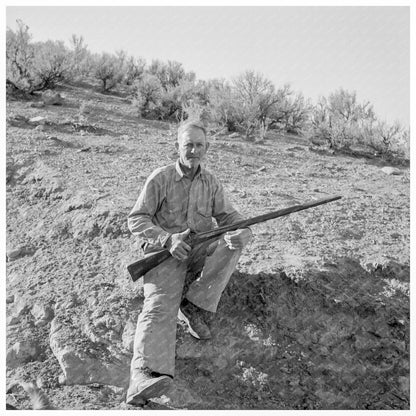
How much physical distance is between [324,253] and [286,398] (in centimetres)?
145

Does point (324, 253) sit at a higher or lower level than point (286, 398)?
higher

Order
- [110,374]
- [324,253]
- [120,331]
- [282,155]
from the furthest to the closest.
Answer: [282,155] < [324,253] < [120,331] < [110,374]

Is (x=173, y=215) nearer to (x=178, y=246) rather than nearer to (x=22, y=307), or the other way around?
(x=178, y=246)

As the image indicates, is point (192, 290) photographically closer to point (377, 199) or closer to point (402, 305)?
point (402, 305)

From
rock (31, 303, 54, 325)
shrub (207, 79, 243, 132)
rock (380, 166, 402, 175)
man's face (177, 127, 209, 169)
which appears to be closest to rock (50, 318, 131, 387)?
rock (31, 303, 54, 325)

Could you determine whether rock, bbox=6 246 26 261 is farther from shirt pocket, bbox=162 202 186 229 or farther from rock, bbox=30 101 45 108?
rock, bbox=30 101 45 108

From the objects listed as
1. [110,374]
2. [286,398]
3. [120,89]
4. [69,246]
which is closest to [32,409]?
[110,374]

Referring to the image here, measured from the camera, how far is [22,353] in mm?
3479

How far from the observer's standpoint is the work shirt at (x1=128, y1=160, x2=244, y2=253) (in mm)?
3473

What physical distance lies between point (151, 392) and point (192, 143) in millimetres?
1565

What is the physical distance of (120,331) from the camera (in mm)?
3615

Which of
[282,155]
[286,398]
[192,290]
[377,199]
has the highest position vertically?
[282,155]

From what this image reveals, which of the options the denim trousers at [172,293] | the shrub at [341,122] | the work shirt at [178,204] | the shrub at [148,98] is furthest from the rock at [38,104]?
the denim trousers at [172,293]

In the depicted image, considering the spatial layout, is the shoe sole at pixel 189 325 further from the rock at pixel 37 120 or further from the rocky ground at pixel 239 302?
the rock at pixel 37 120
